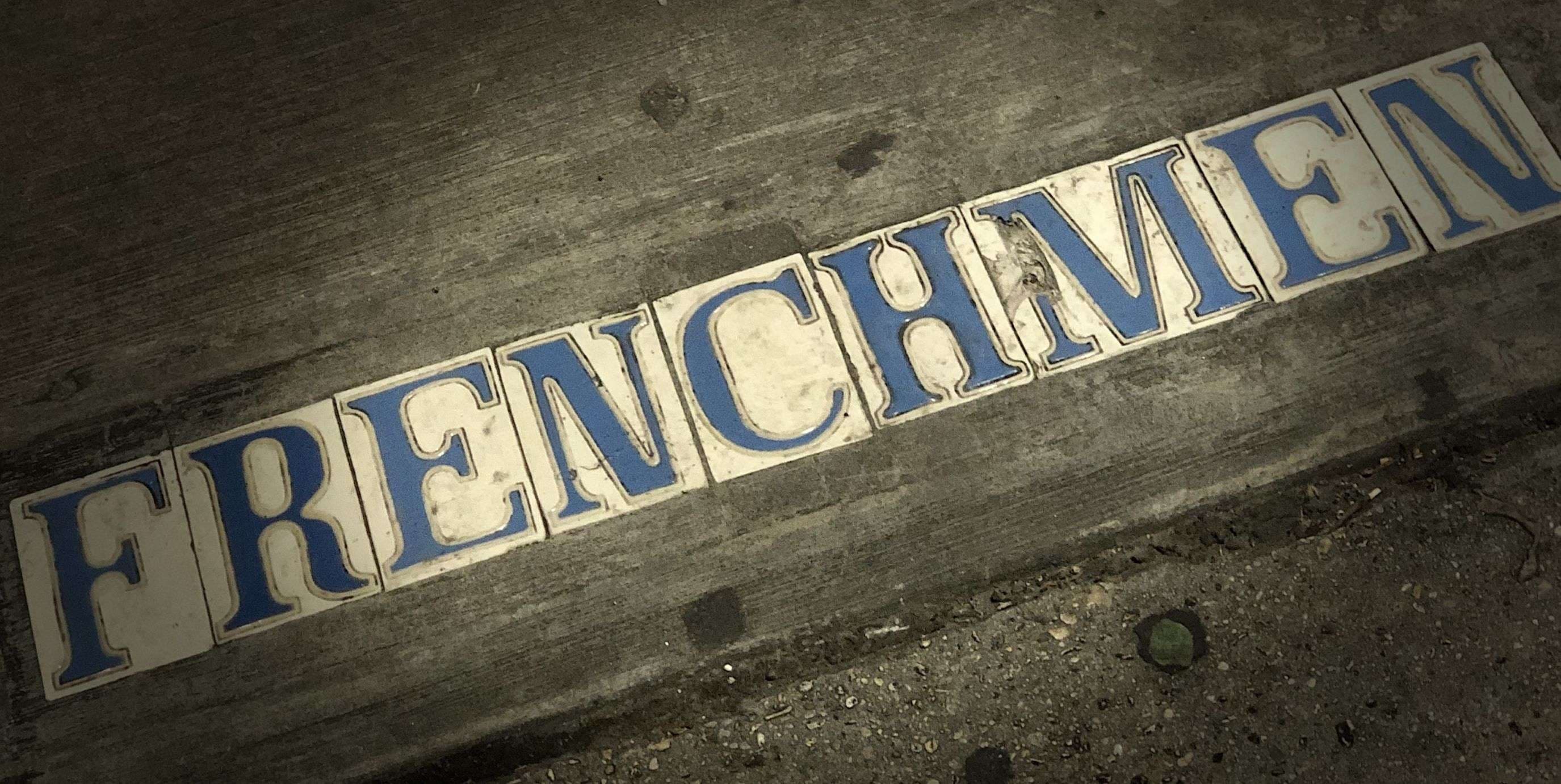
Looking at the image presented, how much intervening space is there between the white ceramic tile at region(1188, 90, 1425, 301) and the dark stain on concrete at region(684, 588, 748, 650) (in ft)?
7.52

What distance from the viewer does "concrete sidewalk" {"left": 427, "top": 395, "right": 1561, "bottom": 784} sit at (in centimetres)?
336

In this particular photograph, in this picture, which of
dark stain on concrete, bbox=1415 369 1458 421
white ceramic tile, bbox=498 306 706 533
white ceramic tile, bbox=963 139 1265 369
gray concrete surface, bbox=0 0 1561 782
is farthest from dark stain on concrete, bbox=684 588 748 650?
dark stain on concrete, bbox=1415 369 1458 421

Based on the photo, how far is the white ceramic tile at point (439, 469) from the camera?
354 centimetres

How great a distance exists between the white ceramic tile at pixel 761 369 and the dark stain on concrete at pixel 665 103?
71cm

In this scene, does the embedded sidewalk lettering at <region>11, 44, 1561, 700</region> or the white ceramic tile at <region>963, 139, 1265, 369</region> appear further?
the white ceramic tile at <region>963, 139, 1265, 369</region>

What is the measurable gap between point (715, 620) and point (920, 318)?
1.32 metres

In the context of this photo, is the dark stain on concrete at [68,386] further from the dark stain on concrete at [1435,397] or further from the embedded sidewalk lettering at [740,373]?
the dark stain on concrete at [1435,397]

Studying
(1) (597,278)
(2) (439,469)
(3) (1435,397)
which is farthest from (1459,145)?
(2) (439,469)

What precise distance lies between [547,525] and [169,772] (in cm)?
153

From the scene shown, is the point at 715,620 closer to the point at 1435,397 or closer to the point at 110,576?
the point at 110,576

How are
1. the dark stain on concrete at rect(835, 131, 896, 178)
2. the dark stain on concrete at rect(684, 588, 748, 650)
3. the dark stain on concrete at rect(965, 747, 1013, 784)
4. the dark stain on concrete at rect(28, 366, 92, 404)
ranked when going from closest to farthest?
the dark stain on concrete at rect(965, 747, 1013, 784) → the dark stain on concrete at rect(684, 588, 748, 650) → the dark stain on concrete at rect(28, 366, 92, 404) → the dark stain on concrete at rect(835, 131, 896, 178)

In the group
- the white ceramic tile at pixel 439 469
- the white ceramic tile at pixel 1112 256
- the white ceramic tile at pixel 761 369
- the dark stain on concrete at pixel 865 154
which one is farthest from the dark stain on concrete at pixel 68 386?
the white ceramic tile at pixel 1112 256

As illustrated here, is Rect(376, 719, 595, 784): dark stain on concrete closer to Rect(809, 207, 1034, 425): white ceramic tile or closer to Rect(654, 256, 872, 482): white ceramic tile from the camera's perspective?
Rect(654, 256, 872, 482): white ceramic tile

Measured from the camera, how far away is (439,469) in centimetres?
359
